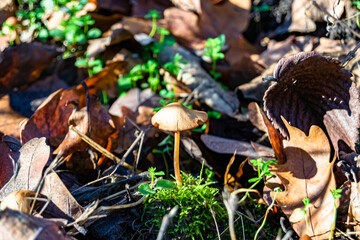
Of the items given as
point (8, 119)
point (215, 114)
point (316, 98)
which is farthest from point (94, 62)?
point (316, 98)

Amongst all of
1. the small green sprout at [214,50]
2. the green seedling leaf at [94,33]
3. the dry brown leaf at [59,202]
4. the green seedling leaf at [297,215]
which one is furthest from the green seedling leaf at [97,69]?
the green seedling leaf at [297,215]

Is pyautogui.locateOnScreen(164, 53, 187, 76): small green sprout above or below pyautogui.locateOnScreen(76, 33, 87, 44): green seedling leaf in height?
below

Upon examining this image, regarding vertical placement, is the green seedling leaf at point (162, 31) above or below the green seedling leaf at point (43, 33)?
below

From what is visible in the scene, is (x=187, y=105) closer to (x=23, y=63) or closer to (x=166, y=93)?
(x=166, y=93)

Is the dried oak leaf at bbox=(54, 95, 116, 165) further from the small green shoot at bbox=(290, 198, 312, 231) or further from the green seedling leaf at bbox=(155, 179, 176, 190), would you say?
the small green shoot at bbox=(290, 198, 312, 231)

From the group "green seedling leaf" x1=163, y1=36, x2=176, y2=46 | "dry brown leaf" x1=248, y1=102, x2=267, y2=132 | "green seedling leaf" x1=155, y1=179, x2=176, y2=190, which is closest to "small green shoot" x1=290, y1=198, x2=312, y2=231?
"green seedling leaf" x1=155, y1=179, x2=176, y2=190

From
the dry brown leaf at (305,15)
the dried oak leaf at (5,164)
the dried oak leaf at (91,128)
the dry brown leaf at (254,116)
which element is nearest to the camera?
the dried oak leaf at (5,164)

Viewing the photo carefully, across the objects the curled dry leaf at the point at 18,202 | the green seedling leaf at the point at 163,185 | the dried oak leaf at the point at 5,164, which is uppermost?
the curled dry leaf at the point at 18,202

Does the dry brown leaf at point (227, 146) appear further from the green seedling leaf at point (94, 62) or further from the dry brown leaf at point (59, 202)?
the green seedling leaf at point (94, 62)
